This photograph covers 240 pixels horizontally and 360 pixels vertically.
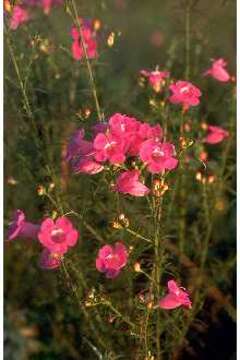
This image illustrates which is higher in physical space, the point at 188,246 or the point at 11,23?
the point at 11,23

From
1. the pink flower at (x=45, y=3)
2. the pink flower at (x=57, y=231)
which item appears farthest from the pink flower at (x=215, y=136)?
the pink flower at (x=57, y=231)

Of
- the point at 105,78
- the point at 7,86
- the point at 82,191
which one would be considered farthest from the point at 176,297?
the point at 105,78

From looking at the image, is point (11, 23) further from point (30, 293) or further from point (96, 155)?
point (30, 293)

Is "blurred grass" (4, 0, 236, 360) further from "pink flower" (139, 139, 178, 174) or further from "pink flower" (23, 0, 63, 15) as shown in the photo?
"pink flower" (139, 139, 178, 174)

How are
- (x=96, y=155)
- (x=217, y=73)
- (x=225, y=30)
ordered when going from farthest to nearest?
(x=225, y=30), (x=217, y=73), (x=96, y=155)

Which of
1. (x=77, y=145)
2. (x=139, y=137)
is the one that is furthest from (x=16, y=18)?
(x=139, y=137)

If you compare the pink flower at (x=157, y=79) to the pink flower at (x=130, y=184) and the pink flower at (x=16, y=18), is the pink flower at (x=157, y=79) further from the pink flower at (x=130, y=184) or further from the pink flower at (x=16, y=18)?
the pink flower at (x=130, y=184)
